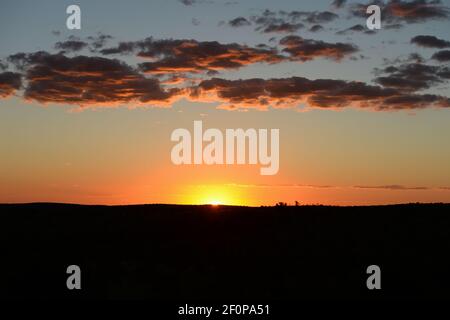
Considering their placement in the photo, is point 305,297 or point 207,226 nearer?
point 305,297

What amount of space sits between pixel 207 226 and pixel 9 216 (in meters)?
12.1

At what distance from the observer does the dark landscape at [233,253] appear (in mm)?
18656

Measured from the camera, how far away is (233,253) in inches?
902

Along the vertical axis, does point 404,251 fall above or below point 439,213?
below

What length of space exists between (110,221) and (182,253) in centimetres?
970

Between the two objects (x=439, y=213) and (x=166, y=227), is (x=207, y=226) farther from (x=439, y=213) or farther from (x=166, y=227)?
(x=439, y=213)

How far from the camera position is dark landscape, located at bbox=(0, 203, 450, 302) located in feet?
61.2


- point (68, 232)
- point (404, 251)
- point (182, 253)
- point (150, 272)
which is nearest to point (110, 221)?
point (68, 232)

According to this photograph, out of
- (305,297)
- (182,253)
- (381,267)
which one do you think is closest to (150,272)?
(182,253)

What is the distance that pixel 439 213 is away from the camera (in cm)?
3169
